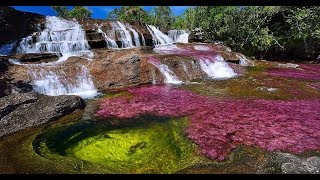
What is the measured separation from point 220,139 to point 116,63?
14.9 metres

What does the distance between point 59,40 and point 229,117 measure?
24.1 metres

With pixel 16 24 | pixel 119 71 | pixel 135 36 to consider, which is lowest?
pixel 119 71

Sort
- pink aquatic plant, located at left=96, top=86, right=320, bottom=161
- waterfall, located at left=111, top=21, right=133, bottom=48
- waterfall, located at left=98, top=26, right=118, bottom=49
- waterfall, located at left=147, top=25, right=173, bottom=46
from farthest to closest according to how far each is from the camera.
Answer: waterfall, located at left=147, top=25, right=173, bottom=46 → waterfall, located at left=111, top=21, right=133, bottom=48 → waterfall, located at left=98, top=26, right=118, bottom=49 → pink aquatic plant, located at left=96, top=86, right=320, bottom=161

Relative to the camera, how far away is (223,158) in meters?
11.9

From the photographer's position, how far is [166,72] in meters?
27.5

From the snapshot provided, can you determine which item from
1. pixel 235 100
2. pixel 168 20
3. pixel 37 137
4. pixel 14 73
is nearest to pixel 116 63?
pixel 14 73

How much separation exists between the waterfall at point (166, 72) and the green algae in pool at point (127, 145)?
35.9ft

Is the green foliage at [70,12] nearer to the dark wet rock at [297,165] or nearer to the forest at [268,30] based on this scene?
the forest at [268,30]

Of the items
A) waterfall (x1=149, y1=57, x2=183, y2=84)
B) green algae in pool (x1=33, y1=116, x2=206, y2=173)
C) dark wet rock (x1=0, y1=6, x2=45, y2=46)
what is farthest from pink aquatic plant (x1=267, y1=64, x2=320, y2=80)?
dark wet rock (x1=0, y1=6, x2=45, y2=46)

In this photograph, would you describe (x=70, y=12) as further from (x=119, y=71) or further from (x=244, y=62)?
(x=119, y=71)

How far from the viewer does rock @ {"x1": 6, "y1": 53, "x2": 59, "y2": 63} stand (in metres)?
26.4

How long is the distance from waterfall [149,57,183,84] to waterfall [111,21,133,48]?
12229 millimetres

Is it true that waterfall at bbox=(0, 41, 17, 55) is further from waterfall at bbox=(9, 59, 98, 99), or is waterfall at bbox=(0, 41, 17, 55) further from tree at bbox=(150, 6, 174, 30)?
tree at bbox=(150, 6, 174, 30)

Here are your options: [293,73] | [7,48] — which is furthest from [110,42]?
[293,73]
